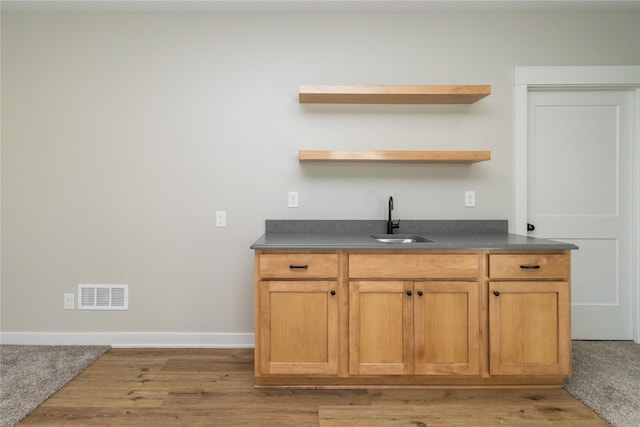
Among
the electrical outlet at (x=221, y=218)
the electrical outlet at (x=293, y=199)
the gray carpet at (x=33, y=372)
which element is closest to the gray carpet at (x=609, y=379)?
the electrical outlet at (x=293, y=199)

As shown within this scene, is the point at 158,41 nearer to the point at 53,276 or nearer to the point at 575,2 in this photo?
the point at 53,276

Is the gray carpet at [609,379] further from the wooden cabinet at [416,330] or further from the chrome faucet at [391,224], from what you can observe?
the chrome faucet at [391,224]

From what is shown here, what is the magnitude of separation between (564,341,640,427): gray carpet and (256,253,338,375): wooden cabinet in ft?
4.60

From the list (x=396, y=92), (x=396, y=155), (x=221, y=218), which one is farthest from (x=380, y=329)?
(x=396, y=92)

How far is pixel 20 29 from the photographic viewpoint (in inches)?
107

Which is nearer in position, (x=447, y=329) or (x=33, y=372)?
(x=447, y=329)

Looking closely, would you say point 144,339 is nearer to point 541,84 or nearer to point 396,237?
point 396,237

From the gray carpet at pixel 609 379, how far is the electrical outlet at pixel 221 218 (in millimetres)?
2413

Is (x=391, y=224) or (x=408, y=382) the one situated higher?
(x=391, y=224)

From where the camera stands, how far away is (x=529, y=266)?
205cm

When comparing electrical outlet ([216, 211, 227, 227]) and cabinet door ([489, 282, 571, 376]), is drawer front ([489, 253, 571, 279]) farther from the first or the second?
electrical outlet ([216, 211, 227, 227])

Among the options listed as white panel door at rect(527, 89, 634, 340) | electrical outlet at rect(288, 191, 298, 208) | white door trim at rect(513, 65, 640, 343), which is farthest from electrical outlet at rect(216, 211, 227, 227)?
white panel door at rect(527, 89, 634, 340)

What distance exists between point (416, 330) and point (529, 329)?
0.63 meters

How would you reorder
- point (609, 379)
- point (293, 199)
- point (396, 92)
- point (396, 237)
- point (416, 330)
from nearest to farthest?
1. point (416, 330)
2. point (609, 379)
3. point (396, 92)
4. point (396, 237)
5. point (293, 199)
